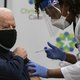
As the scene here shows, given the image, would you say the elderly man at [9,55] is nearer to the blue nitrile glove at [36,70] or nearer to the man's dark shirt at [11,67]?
the man's dark shirt at [11,67]

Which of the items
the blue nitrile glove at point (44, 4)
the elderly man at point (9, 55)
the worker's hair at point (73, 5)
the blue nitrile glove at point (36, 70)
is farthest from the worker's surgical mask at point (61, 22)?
the elderly man at point (9, 55)

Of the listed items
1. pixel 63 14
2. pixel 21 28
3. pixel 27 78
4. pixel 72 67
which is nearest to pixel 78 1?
pixel 63 14

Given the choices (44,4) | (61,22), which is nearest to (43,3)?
(44,4)

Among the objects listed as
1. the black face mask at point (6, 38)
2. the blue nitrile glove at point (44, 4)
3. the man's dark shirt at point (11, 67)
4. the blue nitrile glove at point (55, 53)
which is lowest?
the blue nitrile glove at point (55, 53)

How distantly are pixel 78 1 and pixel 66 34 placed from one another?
3.36 ft

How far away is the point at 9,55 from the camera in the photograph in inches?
62.9

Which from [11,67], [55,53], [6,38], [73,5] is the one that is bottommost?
[55,53]

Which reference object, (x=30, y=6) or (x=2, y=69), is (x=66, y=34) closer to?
(x=30, y=6)

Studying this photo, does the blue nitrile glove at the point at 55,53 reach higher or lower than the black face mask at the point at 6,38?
lower

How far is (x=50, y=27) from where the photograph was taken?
2.96 m

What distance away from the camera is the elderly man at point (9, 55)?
4.95 ft

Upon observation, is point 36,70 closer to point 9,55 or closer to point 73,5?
point 9,55

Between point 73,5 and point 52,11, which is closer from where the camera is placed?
point 73,5

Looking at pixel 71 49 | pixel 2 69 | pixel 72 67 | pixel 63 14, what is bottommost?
pixel 71 49
